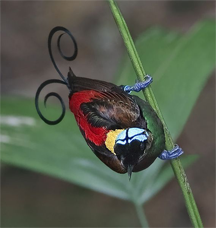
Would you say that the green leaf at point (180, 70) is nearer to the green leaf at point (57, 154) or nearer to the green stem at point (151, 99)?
the green leaf at point (57, 154)

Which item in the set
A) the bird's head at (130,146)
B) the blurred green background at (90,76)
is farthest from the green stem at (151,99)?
the blurred green background at (90,76)

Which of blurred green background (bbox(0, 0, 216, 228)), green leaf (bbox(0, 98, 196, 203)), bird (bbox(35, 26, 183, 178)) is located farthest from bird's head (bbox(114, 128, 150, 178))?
blurred green background (bbox(0, 0, 216, 228))

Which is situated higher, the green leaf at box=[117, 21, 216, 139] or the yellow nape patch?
the green leaf at box=[117, 21, 216, 139]

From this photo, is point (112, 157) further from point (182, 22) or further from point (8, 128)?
point (182, 22)

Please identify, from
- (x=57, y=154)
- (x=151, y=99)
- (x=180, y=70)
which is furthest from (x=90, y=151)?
(x=151, y=99)

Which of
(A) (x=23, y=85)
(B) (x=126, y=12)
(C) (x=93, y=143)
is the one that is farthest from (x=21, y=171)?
(C) (x=93, y=143)

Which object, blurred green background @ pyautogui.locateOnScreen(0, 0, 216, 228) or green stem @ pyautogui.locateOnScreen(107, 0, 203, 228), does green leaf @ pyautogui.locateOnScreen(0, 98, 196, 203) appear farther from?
blurred green background @ pyautogui.locateOnScreen(0, 0, 216, 228)
